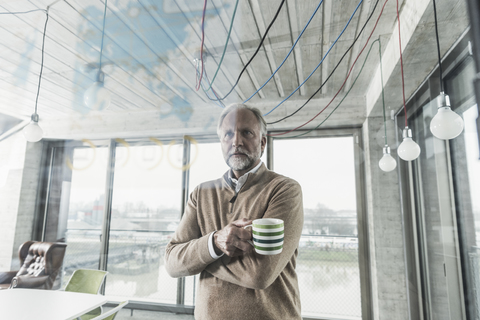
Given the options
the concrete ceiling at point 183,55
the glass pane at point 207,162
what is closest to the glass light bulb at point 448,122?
the concrete ceiling at point 183,55

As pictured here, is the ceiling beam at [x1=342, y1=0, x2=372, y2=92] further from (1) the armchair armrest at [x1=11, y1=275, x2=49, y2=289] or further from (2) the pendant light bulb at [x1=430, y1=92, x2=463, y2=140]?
(1) the armchair armrest at [x1=11, y1=275, x2=49, y2=289]

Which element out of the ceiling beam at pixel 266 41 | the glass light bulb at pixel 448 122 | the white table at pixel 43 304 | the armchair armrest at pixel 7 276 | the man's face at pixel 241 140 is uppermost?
the ceiling beam at pixel 266 41

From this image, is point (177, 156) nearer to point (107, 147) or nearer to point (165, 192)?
point (165, 192)

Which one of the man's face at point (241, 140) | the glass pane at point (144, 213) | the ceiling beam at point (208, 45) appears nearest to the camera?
the man's face at point (241, 140)

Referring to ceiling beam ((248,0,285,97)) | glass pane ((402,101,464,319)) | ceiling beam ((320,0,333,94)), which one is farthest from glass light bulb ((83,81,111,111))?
glass pane ((402,101,464,319))

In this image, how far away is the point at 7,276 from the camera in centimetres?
117

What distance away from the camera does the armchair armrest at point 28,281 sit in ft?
3.81

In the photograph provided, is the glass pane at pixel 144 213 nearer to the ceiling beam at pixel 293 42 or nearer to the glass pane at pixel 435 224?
the ceiling beam at pixel 293 42

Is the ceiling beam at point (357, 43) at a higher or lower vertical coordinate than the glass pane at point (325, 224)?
higher

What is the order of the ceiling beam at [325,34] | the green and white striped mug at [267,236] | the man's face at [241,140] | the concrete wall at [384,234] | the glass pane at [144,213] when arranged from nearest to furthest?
the green and white striped mug at [267,236] → the man's face at [241,140] → the ceiling beam at [325,34] → the glass pane at [144,213] → the concrete wall at [384,234]

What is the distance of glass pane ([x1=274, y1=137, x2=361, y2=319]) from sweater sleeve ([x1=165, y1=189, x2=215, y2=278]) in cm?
52

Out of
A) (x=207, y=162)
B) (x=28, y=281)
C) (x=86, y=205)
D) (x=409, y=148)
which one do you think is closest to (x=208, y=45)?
(x=207, y=162)

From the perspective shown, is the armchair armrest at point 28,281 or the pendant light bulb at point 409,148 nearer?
the pendant light bulb at point 409,148

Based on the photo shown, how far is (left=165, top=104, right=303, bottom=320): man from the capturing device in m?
0.44
